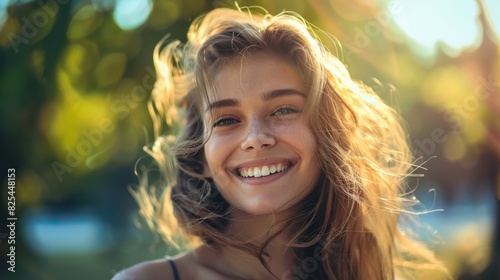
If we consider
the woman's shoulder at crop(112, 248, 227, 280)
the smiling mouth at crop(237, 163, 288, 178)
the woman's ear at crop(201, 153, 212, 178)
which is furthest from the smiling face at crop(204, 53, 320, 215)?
the woman's shoulder at crop(112, 248, 227, 280)

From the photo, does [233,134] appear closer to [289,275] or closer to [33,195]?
[289,275]

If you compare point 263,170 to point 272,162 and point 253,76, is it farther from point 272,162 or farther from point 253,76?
point 253,76

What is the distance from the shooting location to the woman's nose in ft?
5.29

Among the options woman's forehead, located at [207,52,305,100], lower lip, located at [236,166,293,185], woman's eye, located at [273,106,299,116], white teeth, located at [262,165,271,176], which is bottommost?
lower lip, located at [236,166,293,185]

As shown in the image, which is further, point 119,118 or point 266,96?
point 119,118

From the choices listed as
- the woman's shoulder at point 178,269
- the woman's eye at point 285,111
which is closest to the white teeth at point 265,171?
the woman's eye at point 285,111

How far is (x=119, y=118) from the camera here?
12.1ft

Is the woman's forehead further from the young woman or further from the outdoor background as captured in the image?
the outdoor background

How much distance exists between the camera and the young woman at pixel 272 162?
5.45 feet

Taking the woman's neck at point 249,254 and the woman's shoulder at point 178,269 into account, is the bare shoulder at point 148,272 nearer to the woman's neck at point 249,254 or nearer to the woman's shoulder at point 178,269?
the woman's shoulder at point 178,269

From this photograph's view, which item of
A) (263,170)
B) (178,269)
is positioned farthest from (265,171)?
(178,269)

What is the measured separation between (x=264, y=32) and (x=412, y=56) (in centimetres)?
188

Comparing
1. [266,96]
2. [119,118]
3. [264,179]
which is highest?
[119,118]

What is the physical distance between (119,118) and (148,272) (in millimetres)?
2178
